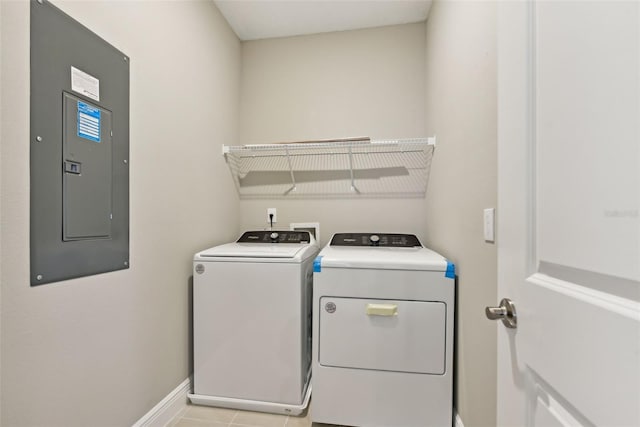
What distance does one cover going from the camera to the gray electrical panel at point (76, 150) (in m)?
0.94

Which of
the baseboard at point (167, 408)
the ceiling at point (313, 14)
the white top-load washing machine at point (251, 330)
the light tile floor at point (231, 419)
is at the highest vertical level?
the ceiling at point (313, 14)

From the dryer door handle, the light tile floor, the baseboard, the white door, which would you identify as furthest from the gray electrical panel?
the white door

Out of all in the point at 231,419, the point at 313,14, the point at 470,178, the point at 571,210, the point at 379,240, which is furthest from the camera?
the point at 313,14

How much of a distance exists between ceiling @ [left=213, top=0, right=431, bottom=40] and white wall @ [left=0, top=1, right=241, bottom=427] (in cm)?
20

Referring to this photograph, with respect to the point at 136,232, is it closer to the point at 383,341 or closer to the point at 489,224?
the point at 383,341

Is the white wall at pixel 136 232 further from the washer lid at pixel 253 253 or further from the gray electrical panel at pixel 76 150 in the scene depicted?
the washer lid at pixel 253 253

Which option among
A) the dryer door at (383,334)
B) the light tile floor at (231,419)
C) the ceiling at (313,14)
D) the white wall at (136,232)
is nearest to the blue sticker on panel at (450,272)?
the dryer door at (383,334)

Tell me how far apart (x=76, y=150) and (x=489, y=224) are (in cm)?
154

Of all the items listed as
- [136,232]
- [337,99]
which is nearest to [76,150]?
[136,232]

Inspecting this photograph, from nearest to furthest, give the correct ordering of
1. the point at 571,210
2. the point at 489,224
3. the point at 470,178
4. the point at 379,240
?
the point at 571,210 < the point at 489,224 < the point at 470,178 < the point at 379,240

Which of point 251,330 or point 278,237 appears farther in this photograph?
point 278,237

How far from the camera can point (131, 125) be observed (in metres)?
1.32

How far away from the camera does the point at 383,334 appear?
1458 mm

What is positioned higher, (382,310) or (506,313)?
(506,313)
